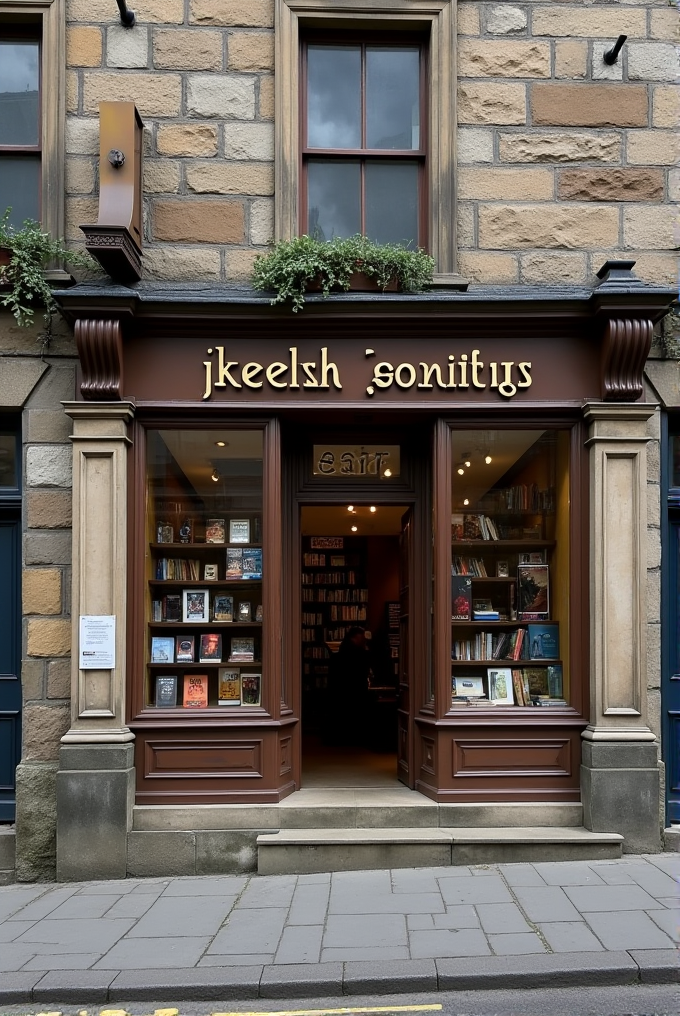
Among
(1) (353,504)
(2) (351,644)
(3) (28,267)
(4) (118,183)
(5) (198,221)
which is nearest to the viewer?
(4) (118,183)

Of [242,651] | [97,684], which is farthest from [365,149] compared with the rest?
[97,684]

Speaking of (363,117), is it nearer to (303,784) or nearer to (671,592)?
(671,592)

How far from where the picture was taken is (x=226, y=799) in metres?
7.61

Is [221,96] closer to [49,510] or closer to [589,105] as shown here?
[589,105]

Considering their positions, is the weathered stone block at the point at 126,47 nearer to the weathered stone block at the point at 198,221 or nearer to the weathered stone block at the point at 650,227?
the weathered stone block at the point at 198,221

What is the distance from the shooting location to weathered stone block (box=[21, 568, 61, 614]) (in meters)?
7.75

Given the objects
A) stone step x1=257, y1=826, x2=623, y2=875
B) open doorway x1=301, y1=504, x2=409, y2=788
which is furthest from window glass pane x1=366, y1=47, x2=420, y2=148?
stone step x1=257, y1=826, x2=623, y2=875

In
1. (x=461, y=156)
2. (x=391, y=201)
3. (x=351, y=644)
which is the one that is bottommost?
(x=351, y=644)

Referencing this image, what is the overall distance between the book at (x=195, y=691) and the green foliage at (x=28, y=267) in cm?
349

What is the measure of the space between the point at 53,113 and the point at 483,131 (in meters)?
3.91

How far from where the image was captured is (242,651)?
26.6 feet

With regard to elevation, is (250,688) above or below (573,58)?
below

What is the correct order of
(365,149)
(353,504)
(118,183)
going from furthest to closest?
1. (353,504)
2. (365,149)
3. (118,183)

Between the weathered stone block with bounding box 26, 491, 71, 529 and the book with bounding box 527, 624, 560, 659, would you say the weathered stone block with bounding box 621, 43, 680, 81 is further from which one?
the weathered stone block with bounding box 26, 491, 71, 529
